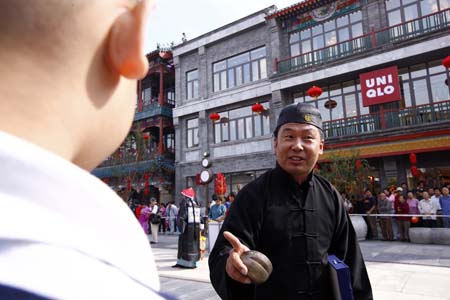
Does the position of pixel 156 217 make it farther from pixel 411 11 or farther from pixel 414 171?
pixel 411 11

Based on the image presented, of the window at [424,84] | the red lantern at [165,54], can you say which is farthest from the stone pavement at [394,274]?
the red lantern at [165,54]

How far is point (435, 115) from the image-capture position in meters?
11.6

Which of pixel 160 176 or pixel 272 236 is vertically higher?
pixel 160 176

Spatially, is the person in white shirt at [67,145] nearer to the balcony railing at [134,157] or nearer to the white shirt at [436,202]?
the white shirt at [436,202]

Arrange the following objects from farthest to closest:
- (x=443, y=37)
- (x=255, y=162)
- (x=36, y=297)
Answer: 1. (x=255, y=162)
2. (x=443, y=37)
3. (x=36, y=297)

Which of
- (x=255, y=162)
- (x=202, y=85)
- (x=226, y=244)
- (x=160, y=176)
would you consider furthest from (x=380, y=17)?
(x=226, y=244)

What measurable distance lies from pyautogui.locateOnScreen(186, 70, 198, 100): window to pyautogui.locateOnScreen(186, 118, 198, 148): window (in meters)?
1.40

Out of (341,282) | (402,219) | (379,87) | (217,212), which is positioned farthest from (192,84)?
(341,282)

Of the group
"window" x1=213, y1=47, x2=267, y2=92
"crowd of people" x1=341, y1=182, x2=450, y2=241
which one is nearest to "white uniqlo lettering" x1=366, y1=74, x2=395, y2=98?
"crowd of people" x1=341, y1=182, x2=450, y2=241

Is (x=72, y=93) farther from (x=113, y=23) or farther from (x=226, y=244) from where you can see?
(x=226, y=244)

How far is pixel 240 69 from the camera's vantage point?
17141 millimetres

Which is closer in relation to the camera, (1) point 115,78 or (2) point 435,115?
(1) point 115,78

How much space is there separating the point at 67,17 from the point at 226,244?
1407mm

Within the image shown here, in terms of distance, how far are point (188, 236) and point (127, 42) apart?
Answer: 21.1 ft
